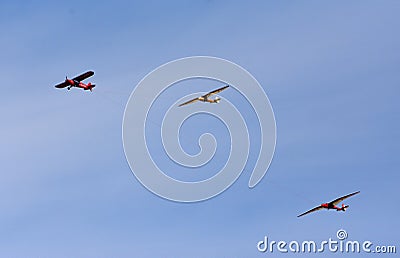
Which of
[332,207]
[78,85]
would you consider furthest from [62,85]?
[332,207]

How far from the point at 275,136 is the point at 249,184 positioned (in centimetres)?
843

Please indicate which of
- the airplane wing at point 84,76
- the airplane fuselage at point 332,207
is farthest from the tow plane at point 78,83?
the airplane fuselage at point 332,207

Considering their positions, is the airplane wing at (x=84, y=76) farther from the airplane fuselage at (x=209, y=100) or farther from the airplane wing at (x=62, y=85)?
the airplane fuselage at (x=209, y=100)

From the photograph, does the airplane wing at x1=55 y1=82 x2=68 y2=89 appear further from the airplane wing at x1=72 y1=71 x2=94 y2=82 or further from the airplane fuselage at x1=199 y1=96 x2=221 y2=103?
the airplane fuselage at x1=199 y1=96 x2=221 y2=103

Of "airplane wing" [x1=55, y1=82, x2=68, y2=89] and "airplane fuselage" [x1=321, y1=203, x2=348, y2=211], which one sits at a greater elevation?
"airplane wing" [x1=55, y1=82, x2=68, y2=89]

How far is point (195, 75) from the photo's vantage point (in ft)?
406

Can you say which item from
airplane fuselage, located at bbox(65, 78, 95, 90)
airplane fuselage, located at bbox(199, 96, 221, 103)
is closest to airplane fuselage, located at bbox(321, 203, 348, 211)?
airplane fuselage, located at bbox(199, 96, 221, 103)

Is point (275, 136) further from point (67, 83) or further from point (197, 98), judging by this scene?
point (67, 83)

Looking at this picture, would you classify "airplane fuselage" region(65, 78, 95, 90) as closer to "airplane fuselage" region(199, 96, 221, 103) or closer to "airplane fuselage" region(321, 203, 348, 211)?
"airplane fuselage" region(199, 96, 221, 103)

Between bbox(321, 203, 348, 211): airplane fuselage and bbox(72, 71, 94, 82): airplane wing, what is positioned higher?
bbox(72, 71, 94, 82): airplane wing

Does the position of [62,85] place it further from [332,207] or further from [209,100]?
[332,207]

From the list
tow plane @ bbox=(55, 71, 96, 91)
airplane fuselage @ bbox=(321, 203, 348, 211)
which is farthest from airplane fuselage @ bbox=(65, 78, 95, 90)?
airplane fuselage @ bbox=(321, 203, 348, 211)

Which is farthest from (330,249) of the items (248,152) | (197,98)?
(197,98)

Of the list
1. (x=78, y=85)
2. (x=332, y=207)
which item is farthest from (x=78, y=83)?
(x=332, y=207)
